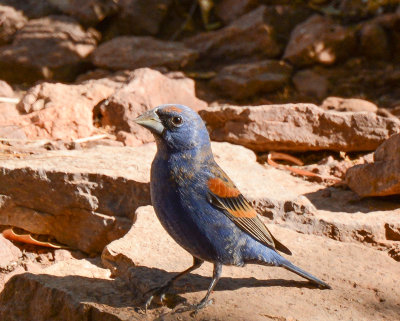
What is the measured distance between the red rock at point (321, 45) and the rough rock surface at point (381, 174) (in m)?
2.51

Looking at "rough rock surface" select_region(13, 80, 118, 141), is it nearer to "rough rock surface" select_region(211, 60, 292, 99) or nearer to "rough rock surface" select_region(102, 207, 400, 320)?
"rough rock surface" select_region(211, 60, 292, 99)

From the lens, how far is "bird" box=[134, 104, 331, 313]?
2.99m

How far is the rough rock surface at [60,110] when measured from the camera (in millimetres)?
5547

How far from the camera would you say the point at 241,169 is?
16.5 feet

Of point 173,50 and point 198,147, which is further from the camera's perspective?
point 173,50

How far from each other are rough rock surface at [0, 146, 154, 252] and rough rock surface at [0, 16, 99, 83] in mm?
2656

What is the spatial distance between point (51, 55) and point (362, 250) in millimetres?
4349

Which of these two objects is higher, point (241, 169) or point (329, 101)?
point (329, 101)

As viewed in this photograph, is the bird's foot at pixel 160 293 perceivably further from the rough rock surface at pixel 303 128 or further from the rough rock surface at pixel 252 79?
the rough rock surface at pixel 252 79

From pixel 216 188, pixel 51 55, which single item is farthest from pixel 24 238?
pixel 51 55

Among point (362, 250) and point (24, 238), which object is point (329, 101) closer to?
point (362, 250)

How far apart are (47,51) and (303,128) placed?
9.99 ft

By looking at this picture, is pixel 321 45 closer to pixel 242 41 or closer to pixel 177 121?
pixel 242 41

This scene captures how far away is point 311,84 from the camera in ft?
23.0
